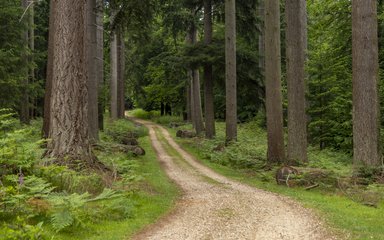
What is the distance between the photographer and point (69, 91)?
10742 mm

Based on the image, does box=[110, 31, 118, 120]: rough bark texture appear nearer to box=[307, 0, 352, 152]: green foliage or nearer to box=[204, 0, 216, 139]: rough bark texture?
box=[204, 0, 216, 139]: rough bark texture

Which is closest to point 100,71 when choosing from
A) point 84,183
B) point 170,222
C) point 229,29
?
point 229,29

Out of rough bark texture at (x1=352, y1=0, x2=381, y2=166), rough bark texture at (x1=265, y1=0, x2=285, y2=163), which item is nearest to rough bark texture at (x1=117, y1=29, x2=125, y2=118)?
rough bark texture at (x1=265, y1=0, x2=285, y2=163)

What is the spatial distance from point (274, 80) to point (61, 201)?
973cm

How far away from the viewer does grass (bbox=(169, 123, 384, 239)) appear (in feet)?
25.2

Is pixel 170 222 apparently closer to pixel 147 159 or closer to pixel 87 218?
pixel 87 218

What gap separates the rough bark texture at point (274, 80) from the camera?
14875 millimetres

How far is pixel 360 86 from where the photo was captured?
1163 cm

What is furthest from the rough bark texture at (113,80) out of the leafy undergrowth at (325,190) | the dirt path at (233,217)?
the dirt path at (233,217)

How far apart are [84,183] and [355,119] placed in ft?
24.0

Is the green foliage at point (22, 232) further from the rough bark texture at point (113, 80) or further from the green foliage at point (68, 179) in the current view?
the rough bark texture at point (113, 80)

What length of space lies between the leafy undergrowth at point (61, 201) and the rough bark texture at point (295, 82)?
18.0ft

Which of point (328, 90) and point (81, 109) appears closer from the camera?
point (81, 109)

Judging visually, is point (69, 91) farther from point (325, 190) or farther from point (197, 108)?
point (197, 108)
